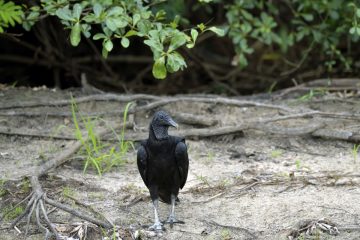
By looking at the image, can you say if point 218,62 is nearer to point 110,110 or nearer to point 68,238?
point 110,110

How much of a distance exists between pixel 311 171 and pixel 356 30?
1.50m

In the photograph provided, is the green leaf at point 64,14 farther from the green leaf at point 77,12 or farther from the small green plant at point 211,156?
the small green plant at point 211,156

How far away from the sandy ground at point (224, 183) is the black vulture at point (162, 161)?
230 millimetres

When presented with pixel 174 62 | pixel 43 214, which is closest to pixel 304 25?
pixel 174 62

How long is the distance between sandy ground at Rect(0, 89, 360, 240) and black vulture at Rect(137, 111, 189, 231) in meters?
0.23

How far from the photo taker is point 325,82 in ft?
24.3

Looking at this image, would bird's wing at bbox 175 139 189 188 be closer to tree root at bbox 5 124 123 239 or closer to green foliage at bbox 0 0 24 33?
tree root at bbox 5 124 123 239

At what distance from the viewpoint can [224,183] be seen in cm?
534

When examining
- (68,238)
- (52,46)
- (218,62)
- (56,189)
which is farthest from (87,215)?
(218,62)

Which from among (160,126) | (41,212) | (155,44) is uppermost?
(155,44)

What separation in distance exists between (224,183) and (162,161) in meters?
0.75

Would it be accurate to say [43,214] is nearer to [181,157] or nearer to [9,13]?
[181,157]

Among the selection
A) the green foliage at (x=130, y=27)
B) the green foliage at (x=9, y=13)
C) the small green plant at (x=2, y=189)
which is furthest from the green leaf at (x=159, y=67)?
the green foliage at (x=9, y=13)

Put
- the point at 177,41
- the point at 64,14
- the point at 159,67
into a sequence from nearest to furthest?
the point at 159,67 < the point at 177,41 < the point at 64,14
